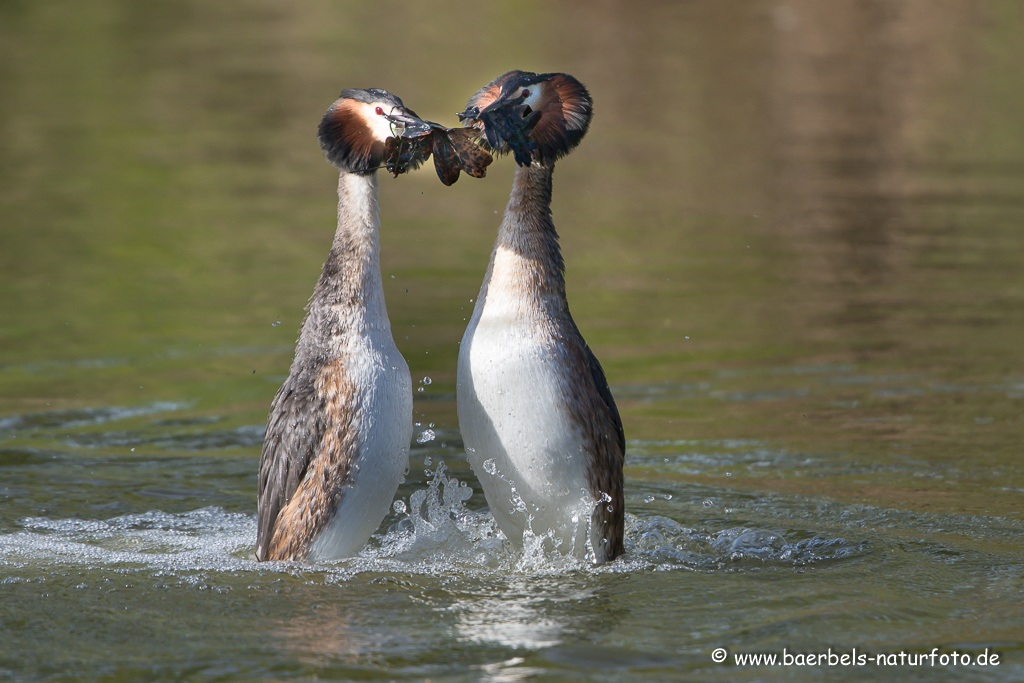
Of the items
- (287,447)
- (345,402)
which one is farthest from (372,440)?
(287,447)

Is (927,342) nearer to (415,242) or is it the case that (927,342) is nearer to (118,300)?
(415,242)

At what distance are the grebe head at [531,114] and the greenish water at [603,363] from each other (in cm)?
229

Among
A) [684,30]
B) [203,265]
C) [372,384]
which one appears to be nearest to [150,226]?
[203,265]

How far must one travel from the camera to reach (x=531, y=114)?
22.6 feet

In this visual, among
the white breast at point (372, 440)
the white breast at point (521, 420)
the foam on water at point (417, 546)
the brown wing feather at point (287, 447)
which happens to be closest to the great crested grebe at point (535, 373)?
the white breast at point (521, 420)

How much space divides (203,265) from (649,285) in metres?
5.57

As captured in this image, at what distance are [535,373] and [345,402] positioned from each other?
1074mm

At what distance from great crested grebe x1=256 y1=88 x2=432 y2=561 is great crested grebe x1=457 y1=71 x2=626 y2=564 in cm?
45

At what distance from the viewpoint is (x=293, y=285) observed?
569 inches

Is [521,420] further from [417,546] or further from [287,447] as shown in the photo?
[287,447]

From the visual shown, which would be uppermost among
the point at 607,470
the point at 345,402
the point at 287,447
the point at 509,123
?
the point at 509,123

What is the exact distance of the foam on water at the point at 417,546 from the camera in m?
7.02

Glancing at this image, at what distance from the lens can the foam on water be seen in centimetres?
702

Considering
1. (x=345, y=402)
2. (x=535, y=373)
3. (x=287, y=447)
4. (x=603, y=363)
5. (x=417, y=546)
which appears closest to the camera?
(x=535, y=373)
